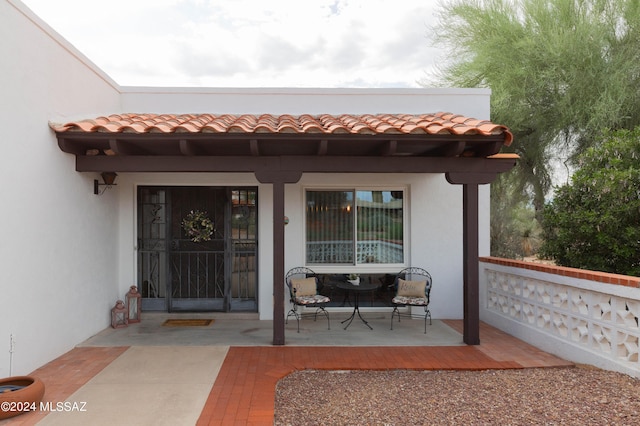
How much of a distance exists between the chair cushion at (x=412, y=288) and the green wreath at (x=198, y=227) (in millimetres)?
3450

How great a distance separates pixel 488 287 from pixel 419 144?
124 inches

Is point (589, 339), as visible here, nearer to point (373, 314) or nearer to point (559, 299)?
point (559, 299)

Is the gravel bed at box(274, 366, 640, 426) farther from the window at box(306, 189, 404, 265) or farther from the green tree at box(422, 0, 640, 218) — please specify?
the green tree at box(422, 0, 640, 218)

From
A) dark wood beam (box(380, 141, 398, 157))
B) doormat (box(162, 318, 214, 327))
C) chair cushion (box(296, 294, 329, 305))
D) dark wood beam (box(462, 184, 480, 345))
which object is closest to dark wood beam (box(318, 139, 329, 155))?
dark wood beam (box(380, 141, 398, 157))

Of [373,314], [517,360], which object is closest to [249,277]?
[373,314]

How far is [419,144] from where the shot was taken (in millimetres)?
5641

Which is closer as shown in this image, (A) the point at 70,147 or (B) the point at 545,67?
(A) the point at 70,147

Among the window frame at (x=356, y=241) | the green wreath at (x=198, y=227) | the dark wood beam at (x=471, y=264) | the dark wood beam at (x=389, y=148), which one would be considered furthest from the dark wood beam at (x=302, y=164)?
the green wreath at (x=198, y=227)

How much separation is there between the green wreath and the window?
176 centimetres

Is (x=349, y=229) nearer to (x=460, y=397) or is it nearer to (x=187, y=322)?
(x=187, y=322)

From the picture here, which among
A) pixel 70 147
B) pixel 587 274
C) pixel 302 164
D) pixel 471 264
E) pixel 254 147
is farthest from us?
pixel 471 264

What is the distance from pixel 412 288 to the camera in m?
7.11

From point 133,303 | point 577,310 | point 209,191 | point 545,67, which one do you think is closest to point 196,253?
point 209,191

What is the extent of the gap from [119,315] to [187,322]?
109 cm
